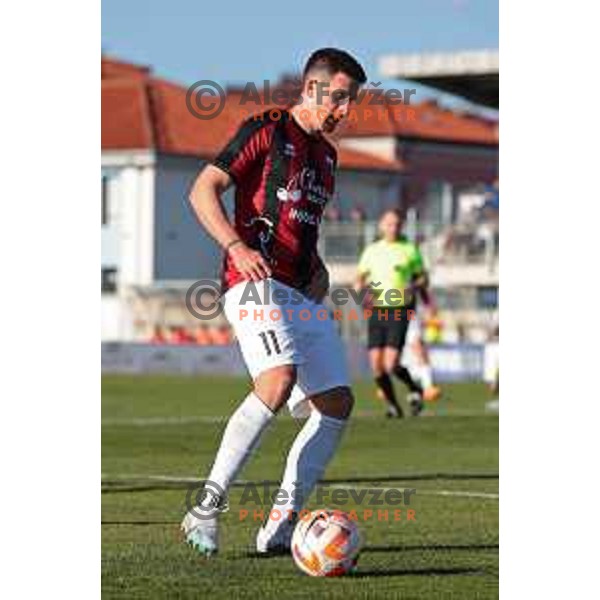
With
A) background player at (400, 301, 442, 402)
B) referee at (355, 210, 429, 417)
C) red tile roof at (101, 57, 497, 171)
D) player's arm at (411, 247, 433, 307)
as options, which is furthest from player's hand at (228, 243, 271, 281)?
red tile roof at (101, 57, 497, 171)

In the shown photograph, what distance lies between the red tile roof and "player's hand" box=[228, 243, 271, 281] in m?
59.8

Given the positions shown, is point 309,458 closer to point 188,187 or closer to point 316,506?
point 316,506

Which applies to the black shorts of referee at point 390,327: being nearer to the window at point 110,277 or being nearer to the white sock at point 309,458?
the white sock at point 309,458

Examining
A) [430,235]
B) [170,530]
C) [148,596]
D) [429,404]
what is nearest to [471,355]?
[429,404]

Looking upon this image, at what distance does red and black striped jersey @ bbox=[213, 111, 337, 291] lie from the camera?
8.98m

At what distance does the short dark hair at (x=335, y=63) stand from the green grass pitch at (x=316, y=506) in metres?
2.12

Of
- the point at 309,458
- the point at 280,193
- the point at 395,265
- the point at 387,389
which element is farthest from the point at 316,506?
the point at 395,265

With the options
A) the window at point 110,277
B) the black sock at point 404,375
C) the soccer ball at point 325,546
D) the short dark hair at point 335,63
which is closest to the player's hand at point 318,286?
the short dark hair at point 335,63

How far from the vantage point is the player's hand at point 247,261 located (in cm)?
868

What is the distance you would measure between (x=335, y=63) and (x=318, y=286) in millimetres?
1024

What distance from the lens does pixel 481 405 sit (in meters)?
25.7

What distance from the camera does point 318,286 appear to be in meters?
9.23
